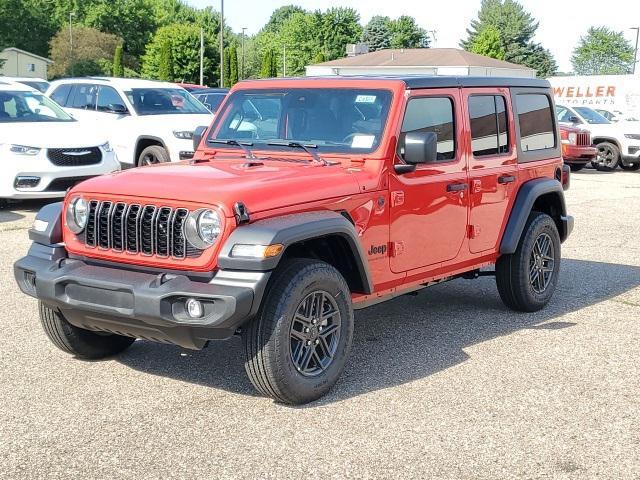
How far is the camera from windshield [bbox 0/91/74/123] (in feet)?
42.6

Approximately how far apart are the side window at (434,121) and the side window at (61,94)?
36.4 ft

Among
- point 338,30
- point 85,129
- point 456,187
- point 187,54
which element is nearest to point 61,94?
point 85,129

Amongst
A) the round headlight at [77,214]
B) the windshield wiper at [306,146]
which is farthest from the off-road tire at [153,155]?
the round headlight at [77,214]

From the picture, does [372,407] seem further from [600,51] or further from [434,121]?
[600,51]

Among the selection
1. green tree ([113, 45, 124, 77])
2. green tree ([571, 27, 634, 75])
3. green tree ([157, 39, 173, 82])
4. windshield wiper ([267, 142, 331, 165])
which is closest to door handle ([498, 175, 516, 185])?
windshield wiper ([267, 142, 331, 165])

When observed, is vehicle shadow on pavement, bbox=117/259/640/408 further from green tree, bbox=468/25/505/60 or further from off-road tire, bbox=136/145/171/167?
green tree, bbox=468/25/505/60

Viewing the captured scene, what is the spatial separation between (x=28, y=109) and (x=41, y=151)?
136 centimetres

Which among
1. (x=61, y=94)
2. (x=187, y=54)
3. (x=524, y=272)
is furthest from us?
(x=187, y=54)

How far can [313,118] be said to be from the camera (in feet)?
19.8

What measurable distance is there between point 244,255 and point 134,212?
0.74 metres

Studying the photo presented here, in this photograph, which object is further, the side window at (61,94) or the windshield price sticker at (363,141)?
the side window at (61,94)

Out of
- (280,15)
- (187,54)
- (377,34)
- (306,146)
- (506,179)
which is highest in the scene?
(280,15)

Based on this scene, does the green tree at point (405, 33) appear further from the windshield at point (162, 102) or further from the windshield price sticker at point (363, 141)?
the windshield price sticker at point (363, 141)

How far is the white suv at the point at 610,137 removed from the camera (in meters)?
22.8
